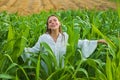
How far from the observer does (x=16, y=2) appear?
1636 centimetres

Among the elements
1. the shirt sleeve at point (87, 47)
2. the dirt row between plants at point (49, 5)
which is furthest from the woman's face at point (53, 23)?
the dirt row between plants at point (49, 5)

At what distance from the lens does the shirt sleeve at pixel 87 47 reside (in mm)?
3452

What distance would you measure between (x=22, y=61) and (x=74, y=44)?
41 centimetres

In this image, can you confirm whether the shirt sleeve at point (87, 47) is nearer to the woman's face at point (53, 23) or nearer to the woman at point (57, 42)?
the woman at point (57, 42)

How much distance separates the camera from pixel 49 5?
1541 cm

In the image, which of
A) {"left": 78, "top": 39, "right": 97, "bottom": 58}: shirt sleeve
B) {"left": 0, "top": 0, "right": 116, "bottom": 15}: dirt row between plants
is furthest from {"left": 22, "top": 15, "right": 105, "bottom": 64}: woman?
{"left": 0, "top": 0, "right": 116, "bottom": 15}: dirt row between plants

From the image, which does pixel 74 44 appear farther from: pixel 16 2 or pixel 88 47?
pixel 16 2

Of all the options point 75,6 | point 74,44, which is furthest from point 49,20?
point 75,6

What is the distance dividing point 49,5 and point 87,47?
1196 centimetres

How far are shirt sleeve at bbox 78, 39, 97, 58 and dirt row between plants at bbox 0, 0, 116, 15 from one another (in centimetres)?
1061

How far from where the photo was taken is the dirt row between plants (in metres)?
14.8

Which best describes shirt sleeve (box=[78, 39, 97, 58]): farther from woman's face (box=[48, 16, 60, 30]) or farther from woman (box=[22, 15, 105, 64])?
woman's face (box=[48, 16, 60, 30])

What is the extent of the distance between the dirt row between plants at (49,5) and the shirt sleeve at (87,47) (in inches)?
418

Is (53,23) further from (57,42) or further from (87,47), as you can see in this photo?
(87,47)
